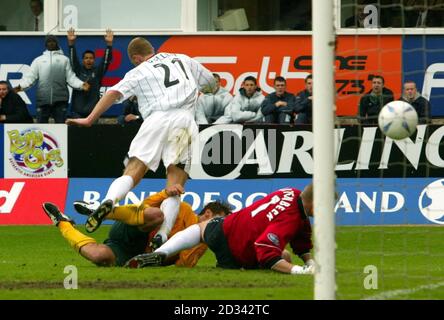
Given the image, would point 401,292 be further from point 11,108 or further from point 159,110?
point 11,108

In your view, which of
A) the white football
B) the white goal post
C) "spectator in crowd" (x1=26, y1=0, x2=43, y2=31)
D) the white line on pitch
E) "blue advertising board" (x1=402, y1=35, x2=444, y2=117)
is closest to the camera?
the white goal post

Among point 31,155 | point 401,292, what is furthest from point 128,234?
point 31,155

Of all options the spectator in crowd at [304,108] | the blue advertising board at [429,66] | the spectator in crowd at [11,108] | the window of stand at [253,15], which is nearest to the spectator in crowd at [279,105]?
the spectator in crowd at [304,108]

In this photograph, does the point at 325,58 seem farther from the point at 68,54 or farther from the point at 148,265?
the point at 68,54

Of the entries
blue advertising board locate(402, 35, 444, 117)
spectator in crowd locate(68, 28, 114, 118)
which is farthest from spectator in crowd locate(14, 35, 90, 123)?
blue advertising board locate(402, 35, 444, 117)

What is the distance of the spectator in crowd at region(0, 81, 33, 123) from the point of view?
19375 millimetres

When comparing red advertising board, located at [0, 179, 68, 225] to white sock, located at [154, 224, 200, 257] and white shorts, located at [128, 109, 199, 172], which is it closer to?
white shorts, located at [128, 109, 199, 172]

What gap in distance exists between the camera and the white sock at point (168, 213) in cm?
1143

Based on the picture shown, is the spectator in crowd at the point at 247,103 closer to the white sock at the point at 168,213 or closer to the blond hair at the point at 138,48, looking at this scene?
the blond hair at the point at 138,48

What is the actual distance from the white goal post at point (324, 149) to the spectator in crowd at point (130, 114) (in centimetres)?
1130

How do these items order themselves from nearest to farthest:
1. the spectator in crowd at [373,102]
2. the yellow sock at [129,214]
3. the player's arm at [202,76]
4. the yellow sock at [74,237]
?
1. the yellow sock at [129,214]
2. the yellow sock at [74,237]
3. the player's arm at [202,76]
4. the spectator in crowd at [373,102]

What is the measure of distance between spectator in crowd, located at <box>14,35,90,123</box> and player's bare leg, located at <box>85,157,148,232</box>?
7.85m

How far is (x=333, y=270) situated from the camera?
8031 mm
